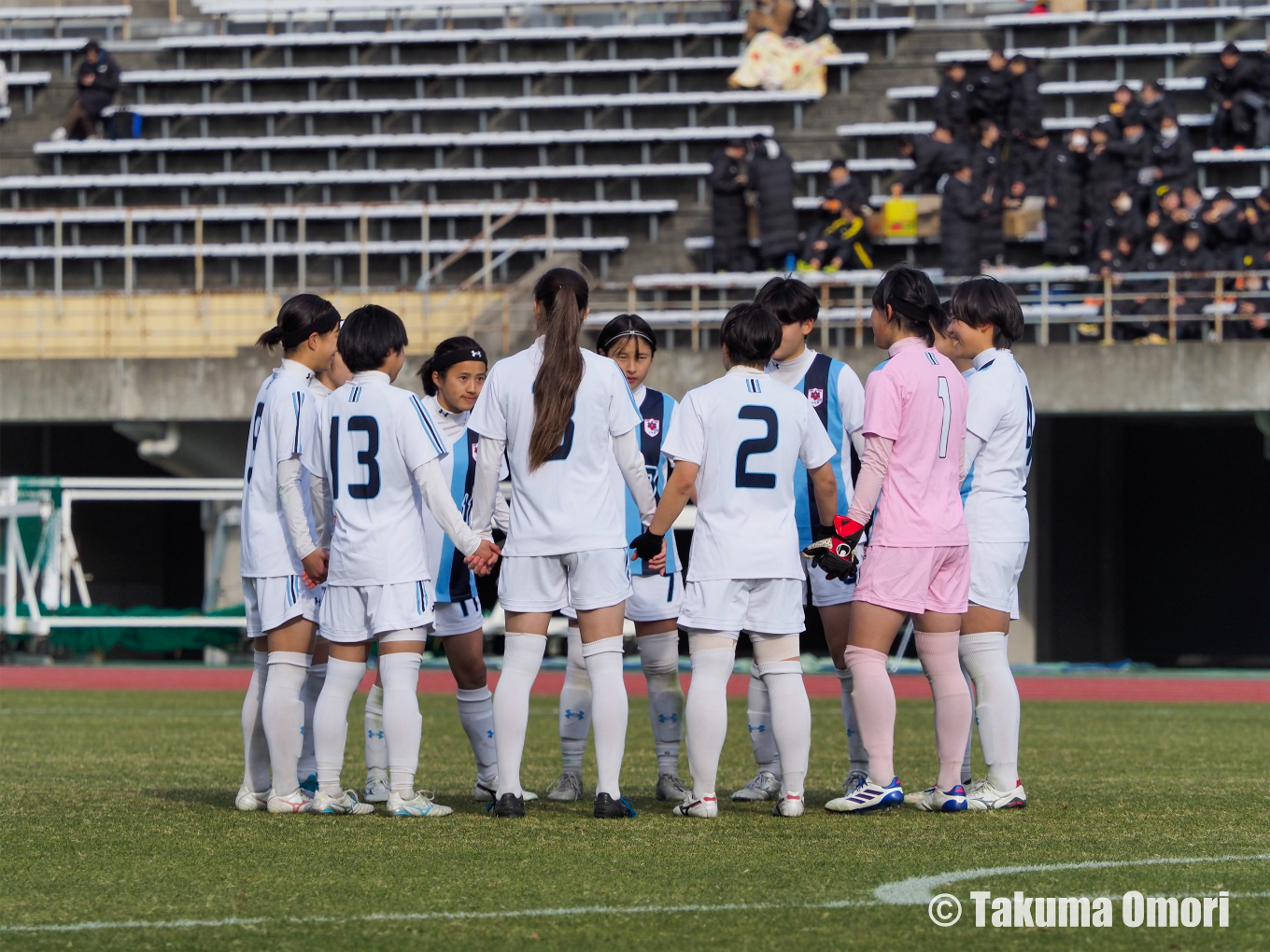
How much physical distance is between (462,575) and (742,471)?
1.27 metres

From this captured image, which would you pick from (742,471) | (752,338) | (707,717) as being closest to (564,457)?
(742,471)

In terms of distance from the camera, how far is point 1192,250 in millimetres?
18922

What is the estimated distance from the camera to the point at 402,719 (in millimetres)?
6020

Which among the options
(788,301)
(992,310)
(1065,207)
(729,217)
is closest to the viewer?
(992,310)

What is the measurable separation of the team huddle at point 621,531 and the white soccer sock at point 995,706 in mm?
10

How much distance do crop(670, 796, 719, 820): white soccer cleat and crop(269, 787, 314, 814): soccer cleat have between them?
1.32 metres

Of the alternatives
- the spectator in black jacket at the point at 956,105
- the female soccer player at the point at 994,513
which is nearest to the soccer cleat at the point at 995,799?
the female soccer player at the point at 994,513

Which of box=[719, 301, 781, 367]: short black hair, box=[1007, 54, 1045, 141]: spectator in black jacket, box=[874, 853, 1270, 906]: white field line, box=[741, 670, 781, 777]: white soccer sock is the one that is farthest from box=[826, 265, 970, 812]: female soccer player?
box=[1007, 54, 1045, 141]: spectator in black jacket

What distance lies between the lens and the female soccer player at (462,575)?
665cm

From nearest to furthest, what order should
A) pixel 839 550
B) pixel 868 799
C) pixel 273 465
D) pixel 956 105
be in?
pixel 839 550
pixel 868 799
pixel 273 465
pixel 956 105

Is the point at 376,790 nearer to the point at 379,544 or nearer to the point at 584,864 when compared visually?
the point at 379,544

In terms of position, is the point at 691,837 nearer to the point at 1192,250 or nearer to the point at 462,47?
the point at 1192,250

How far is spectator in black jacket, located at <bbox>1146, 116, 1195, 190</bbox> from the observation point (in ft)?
64.5

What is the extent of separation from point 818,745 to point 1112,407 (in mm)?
9995
